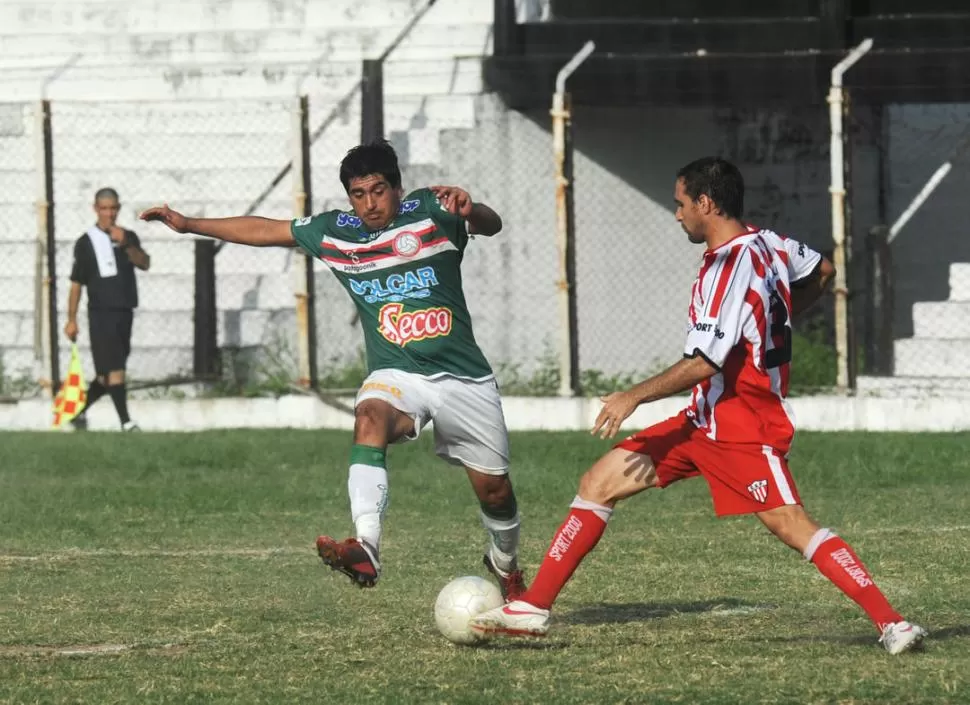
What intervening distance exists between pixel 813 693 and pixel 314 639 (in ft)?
7.37

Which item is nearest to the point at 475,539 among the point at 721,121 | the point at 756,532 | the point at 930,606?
the point at 756,532

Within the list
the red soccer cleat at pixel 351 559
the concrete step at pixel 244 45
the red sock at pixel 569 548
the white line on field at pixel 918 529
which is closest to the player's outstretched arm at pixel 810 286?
the red sock at pixel 569 548

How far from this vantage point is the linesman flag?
718 inches

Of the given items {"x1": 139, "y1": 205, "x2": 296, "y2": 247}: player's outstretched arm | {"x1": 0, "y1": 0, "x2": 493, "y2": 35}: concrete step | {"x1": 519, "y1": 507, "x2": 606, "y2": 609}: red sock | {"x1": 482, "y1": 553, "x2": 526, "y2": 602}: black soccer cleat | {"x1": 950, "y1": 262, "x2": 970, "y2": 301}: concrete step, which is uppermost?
{"x1": 0, "y1": 0, "x2": 493, "y2": 35}: concrete step

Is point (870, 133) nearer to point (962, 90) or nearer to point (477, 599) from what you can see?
point (962, 90)

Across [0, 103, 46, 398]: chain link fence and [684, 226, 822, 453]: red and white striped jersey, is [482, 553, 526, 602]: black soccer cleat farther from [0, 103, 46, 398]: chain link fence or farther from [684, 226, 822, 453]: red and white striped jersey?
[0, 103, 46, 398]: chain link fence

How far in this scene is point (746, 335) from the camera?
24.1 feet

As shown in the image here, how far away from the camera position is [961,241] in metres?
19.9

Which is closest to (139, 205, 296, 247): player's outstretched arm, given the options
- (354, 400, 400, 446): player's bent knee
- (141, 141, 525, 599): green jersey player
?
(141, 141, 525, 599): green jersey player

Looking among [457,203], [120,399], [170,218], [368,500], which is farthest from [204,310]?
[368,500]

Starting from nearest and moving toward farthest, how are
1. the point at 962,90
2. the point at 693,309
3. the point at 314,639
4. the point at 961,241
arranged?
the point at 693,309 → the point at 314,639 → the point at 962,90 → the point at 961,241

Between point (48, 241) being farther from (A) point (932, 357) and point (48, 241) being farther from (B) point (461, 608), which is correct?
(B) point (461, 608)

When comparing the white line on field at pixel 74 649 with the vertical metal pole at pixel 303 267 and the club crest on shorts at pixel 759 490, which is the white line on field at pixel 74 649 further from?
the vertical metal pole at pixel 303 267

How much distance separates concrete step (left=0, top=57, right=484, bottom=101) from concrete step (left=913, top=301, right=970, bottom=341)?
532 centimetres
